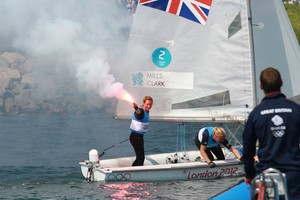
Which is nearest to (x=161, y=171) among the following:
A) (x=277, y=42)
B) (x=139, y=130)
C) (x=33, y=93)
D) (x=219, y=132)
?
(x=139, y=130)

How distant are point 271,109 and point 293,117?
0.23 meters

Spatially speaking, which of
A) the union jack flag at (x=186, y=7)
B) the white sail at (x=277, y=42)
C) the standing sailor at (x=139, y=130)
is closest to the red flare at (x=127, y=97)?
the standing sailor at (x=139, y=130)

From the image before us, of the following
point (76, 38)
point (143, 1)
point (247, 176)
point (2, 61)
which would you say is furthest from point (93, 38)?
point (247, 176)

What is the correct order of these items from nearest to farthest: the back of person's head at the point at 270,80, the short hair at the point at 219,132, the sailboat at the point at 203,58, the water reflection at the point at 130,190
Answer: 1. the back of person's head at the point at 270,80
2. the water reflection at the point at 130,190
3. the short hair at the point at 219,132
4. the sailboat at the point at 203,58

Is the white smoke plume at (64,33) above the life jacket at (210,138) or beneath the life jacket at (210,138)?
above

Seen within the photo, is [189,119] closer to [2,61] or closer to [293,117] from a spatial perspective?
[293,117]

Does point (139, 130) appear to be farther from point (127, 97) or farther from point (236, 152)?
point (236, 152)

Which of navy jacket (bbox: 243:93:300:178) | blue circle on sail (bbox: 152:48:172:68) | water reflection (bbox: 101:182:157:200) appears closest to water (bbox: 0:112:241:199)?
water reflection (bbox: 101:182:157:200)

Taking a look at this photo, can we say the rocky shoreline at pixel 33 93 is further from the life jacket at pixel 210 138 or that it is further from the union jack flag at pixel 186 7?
the life jacket at pixel 210 138

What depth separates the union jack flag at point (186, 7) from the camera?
53.3 ft

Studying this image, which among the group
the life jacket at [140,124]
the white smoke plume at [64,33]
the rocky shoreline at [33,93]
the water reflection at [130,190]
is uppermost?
the white smoke plume at [64,33]

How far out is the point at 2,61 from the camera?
78250mm

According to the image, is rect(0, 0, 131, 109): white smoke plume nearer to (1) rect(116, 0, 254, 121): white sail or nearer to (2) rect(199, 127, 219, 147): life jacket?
(1) rect(116, 0, 254, 121): white sail

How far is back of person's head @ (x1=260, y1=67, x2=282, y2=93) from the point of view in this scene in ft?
21.9
